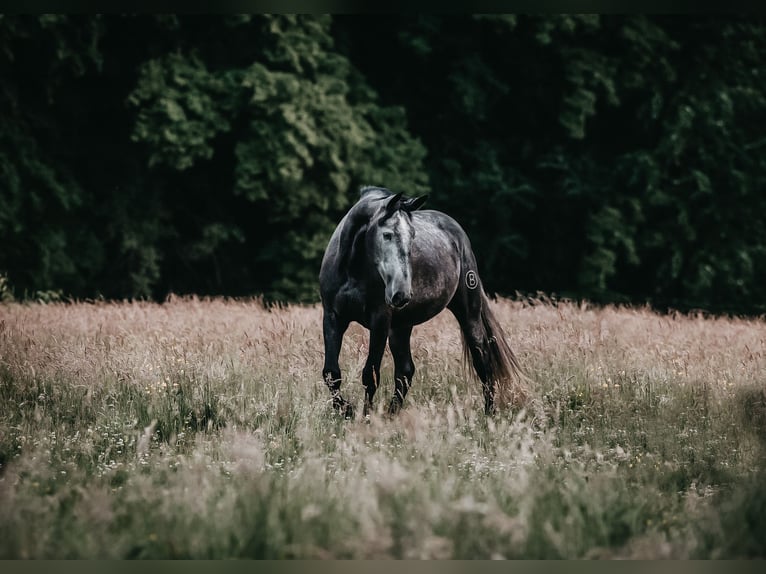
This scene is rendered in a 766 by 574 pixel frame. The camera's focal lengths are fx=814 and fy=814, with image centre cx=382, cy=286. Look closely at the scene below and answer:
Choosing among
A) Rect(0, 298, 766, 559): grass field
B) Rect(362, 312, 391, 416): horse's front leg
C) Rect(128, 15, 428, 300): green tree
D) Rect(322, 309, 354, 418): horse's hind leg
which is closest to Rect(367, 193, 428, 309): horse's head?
Rect(362, 312, 391, 416): horse's front leg

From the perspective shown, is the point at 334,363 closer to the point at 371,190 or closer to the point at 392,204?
Result: the point at 392,204

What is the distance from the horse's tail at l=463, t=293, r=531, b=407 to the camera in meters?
6.86

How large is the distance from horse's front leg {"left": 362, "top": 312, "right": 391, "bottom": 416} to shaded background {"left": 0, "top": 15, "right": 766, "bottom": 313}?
34.4ft

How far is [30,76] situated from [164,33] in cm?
290

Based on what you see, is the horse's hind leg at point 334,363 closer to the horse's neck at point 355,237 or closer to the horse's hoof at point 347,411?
the horse's hoof at point 347,411

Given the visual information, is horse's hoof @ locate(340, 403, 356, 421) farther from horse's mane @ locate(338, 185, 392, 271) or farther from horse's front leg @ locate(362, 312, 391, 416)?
horse's mane @ locate(338, 185, 392, 271)

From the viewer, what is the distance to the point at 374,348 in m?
6.21

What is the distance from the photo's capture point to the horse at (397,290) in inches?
230

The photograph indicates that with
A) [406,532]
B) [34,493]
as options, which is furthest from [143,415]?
[406,532]

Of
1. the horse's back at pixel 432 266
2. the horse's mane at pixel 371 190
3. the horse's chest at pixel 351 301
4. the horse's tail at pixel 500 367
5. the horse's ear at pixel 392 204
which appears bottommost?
the horse's tail at pixel 500 367

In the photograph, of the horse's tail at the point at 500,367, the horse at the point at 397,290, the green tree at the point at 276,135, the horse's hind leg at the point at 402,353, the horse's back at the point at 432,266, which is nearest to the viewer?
the horse at the point at 397,290

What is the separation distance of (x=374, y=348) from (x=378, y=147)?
41.4ft

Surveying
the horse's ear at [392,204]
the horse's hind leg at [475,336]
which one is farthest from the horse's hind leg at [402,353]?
the horse's ear at [392,204]

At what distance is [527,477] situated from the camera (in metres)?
4.40
